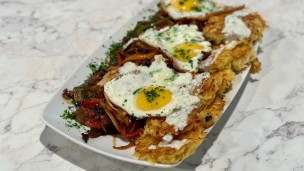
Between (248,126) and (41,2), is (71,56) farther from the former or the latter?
(248,126)

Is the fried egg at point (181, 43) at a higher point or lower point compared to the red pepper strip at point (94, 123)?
higher

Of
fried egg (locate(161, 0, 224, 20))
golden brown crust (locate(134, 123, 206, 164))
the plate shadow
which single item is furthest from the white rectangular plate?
fried egg (locate(161, 0, 224, 20))

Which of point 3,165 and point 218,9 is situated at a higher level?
point 218,9

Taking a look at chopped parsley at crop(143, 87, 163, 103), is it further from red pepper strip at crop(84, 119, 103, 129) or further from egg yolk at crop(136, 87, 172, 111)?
red pepper strip at crop(84, 119, 103, 129)

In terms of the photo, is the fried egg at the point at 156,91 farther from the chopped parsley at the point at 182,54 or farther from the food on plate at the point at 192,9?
the food on plate at the point at 192,9

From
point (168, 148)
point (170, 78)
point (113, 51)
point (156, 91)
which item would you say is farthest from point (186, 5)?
point (168, 148)

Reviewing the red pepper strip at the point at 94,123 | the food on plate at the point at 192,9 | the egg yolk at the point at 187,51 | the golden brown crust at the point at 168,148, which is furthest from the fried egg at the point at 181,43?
the red pepper strip at the point at 94,123

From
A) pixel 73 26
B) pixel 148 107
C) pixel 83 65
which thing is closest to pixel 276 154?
pixel 148 107

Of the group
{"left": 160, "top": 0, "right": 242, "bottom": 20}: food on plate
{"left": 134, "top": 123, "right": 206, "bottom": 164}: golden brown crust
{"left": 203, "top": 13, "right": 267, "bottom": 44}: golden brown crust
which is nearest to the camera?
{"left": 134, "top": 123, "right": 206, "bottom": 164}: golden brown crust
